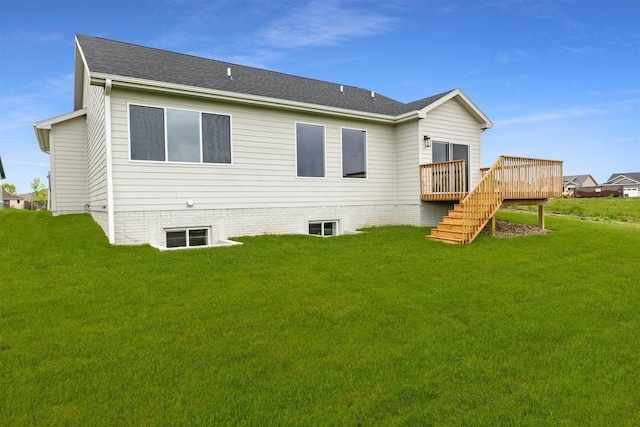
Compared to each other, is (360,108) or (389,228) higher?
(360,108)

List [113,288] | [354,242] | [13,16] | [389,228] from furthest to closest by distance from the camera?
[13,16] < [389,228] < [354,242] < [113,288]

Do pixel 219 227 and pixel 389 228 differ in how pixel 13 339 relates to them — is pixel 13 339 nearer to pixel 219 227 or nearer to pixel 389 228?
pixel 219 227

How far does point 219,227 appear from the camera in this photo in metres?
9.70

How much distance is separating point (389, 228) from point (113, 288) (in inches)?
327

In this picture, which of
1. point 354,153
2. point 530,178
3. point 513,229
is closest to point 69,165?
point 354,153

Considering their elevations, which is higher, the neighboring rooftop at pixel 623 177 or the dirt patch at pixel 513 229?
the neighboring rooftop at pixel 623 177

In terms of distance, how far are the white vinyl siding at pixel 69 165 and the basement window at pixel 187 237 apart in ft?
21.9

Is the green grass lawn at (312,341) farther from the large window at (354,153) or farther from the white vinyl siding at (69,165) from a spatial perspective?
the white vinyl siding at (69,165)

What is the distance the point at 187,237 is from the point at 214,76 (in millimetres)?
4680

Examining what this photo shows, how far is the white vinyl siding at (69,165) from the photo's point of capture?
13.1 m

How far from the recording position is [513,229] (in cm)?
1193

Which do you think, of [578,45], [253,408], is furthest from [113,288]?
[578,45]

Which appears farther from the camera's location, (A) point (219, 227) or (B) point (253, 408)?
(A) point (219, 227)

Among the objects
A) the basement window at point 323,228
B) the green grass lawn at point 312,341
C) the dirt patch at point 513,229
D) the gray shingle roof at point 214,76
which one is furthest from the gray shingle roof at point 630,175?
the green grass lawn at point 312,341
